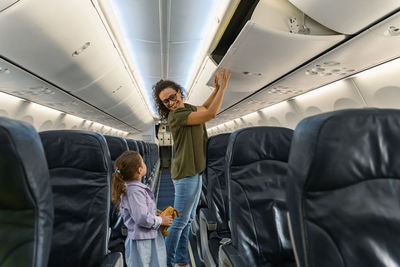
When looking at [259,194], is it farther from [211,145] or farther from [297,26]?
[297,26]

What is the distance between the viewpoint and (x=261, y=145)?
5.54 ft

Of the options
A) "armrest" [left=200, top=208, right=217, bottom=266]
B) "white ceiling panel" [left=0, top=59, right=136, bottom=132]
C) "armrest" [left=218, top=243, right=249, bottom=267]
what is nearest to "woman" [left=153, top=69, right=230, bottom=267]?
"armrest" [left=200, top=208, right=217, bottom=266]

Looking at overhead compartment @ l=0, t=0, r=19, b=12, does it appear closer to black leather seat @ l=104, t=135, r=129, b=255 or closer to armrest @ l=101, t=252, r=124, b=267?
black leather seat @ l=104, t=135, r=129, b=255

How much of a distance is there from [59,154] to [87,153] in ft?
0.66

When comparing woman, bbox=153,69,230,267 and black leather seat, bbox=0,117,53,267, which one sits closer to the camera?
black leather seat, bbox=0,117,53,267

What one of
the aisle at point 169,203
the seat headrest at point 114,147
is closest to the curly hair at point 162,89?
the seat headrest at point 114,147

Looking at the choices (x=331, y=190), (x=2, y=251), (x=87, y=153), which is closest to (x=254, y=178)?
(x=331, y=190)

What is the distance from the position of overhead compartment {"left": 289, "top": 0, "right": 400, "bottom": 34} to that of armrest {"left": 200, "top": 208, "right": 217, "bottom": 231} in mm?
2455

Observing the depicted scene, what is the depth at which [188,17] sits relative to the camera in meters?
3.23

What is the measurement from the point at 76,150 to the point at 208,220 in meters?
1.55

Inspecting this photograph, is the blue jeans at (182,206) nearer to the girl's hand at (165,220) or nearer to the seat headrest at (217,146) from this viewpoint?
the girl's hand at (165,220)

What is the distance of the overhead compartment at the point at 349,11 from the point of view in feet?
6.05

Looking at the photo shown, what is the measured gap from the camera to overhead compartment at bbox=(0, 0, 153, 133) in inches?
84.4

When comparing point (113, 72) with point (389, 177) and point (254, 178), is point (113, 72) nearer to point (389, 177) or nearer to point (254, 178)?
point (254, 178)
